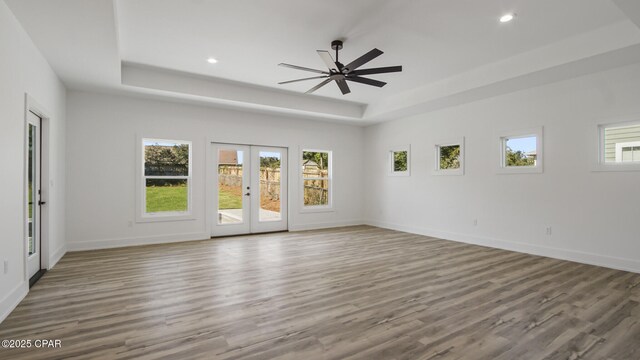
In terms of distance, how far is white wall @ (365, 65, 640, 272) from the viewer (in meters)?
4.46

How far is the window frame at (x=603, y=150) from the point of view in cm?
434

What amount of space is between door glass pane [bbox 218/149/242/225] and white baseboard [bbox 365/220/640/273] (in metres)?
3.97

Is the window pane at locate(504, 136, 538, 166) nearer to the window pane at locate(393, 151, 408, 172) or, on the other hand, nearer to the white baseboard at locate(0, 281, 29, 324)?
the window pane at locate(393, 151, 408, 172)

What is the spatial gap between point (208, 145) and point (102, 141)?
1.81m

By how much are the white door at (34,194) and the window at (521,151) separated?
697 cm

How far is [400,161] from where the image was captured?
8031 mm

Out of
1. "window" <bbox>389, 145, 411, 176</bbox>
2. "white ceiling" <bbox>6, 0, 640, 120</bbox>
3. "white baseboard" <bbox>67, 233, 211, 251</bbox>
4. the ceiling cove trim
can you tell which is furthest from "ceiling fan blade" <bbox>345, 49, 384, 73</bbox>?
"white baseboard" <bbox>67, 233, 211, 251</bbox>

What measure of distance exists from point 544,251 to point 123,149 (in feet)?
24.1

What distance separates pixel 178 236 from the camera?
6391 mm

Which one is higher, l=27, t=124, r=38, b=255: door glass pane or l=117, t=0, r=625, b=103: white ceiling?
l=117, t=0, r=625, b=103: white ceiling

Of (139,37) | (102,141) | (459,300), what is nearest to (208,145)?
(102,141)

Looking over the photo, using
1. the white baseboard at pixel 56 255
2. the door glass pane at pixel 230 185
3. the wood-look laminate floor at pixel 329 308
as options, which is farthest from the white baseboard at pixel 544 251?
the white baseboard at pixel 56 255

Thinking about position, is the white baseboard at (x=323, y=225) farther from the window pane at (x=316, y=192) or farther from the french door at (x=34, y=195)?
the french door at (x=34, y=195)

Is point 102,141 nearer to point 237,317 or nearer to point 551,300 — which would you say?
point 237,317
